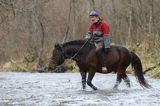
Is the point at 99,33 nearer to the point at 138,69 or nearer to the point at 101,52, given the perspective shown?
the point at 101,52

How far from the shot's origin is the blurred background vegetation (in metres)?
40.2

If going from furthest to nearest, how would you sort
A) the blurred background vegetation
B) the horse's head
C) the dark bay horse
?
the blurred background vegetation, the horse's head, the dark bay horse

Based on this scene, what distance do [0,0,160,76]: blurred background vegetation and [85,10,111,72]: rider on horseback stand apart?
22.1m

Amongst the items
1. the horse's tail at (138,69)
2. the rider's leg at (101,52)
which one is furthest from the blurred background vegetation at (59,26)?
the rider's leg at (101,52)

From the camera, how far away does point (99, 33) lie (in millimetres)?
15305

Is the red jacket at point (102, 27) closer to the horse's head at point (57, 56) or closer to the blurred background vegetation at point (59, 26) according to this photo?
the horse's head at point (57, 56)

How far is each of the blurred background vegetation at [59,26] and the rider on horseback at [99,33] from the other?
22.1 metres

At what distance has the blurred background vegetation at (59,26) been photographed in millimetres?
40188

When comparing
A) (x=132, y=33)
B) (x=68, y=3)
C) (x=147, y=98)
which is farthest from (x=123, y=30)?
(x=147, y=98)

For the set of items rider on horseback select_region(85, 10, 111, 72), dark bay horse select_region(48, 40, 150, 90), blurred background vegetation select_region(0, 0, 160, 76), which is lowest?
blurred background vegetation select_region(0, 0, 160, 76)

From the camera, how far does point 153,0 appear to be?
38.8 meters

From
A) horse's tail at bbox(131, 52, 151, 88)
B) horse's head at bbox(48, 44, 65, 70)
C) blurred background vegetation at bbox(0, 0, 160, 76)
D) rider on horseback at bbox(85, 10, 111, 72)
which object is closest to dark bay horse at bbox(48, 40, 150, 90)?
horse's head at bbox(48, 44, 65, 70)

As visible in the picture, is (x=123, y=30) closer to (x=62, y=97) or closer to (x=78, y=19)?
(x=78, y=19)

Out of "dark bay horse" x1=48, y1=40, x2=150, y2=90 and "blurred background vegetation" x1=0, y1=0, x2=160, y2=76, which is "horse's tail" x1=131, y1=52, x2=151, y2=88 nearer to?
"dark bay horse" x1=48, y1=40, x2=150, y2=90
